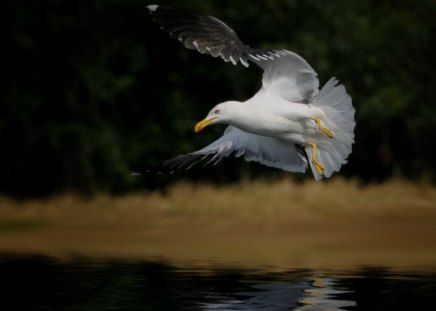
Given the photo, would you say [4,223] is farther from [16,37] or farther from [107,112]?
[107,112]

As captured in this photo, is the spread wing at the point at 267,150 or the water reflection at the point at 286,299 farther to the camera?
the spread wing at the point at 267,150

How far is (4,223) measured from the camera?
63.5 feet

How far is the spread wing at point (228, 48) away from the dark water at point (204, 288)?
173 cm

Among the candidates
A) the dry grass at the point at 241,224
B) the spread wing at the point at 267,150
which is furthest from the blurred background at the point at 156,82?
the spread wing at the point at 267,150

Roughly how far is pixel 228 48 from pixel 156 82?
14.9 m

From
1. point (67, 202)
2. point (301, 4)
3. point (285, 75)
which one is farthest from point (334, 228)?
point (285, 75)

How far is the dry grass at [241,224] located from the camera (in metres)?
15.3

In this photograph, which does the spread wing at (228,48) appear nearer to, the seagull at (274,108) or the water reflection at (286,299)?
the seagull at (274,108)

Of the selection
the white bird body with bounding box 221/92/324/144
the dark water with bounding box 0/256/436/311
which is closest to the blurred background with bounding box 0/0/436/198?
the dark water with bounding box 0/256/436/311

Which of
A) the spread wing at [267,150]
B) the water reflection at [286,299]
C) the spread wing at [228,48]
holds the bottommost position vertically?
the water reflection at [286,299]

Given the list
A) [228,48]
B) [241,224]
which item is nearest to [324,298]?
[228,48]

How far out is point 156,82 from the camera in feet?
79.2

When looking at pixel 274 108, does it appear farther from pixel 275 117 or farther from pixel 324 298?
pixel 324 298

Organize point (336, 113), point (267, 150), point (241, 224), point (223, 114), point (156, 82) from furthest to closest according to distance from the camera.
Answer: point (156, 82), point (241, 224), point (267, 150), point (336, 113), point (223, 114)
